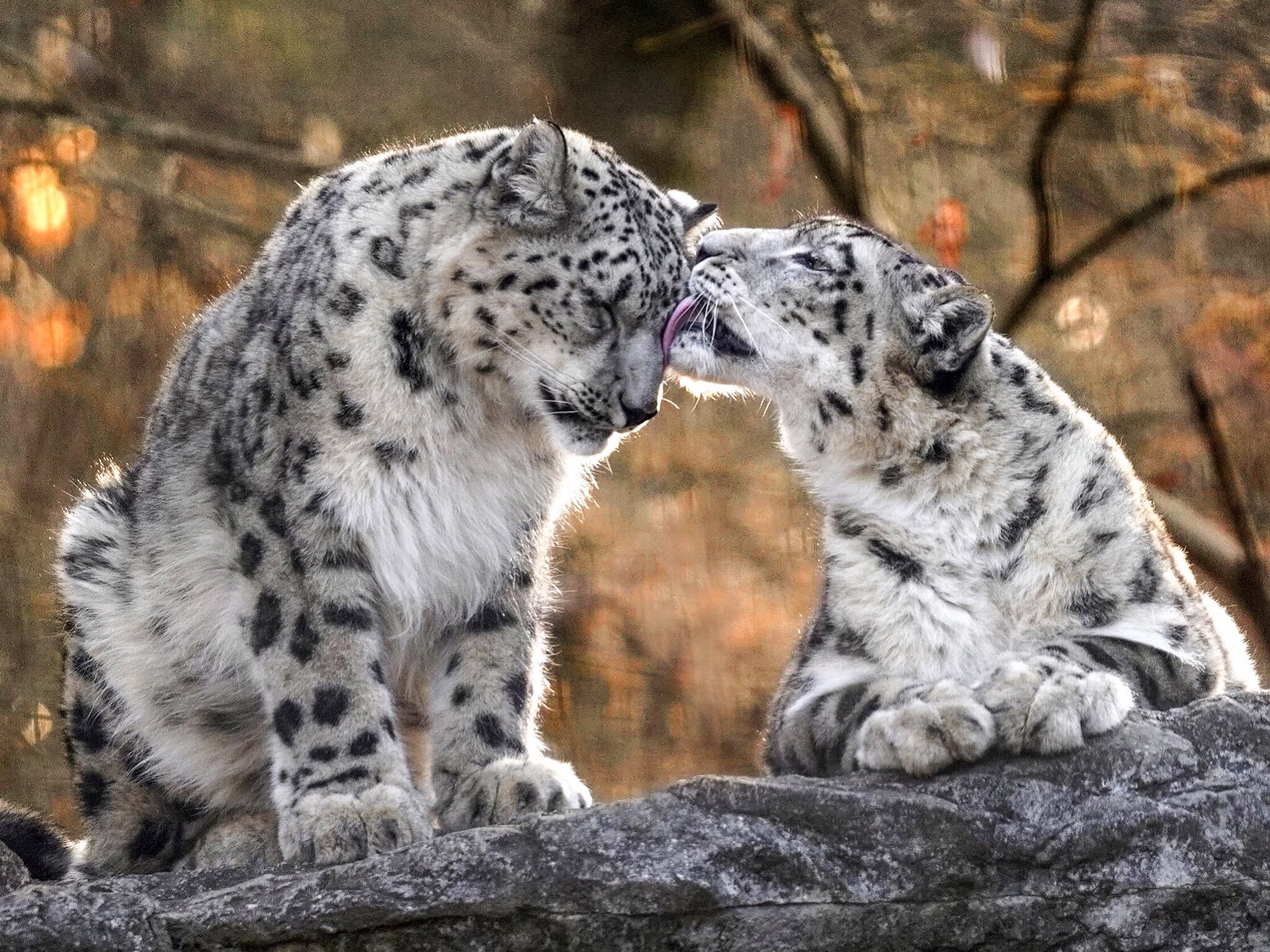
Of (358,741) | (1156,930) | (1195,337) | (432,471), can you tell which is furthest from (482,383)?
(1195,337)

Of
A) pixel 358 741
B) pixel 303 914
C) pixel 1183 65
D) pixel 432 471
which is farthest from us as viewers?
pixel 1183 65

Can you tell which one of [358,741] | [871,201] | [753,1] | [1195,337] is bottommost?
[358,741]

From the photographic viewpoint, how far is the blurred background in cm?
844

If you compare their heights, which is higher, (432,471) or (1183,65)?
(1183,65)

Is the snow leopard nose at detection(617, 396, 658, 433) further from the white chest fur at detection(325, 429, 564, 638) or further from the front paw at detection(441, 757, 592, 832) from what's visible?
the front paw at detection(441, 757, 592, 832)

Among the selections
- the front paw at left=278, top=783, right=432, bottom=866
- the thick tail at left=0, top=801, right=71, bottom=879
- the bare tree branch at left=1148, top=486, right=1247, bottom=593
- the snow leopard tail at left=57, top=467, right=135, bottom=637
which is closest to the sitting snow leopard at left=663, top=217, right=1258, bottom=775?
the front paw at left=278, top=783, right=432, bottom=866

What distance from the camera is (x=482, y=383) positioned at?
480 cm

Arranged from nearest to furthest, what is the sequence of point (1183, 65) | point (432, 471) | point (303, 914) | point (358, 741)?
point (303, 914) < point (358, 741) < point (432, 471) < point (1183, 65)

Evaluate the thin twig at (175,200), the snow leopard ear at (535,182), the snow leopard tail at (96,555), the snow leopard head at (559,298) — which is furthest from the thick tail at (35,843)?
the thin twig at (175,200)

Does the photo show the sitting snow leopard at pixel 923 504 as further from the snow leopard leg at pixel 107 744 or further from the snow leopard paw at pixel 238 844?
the snow leopard leg at pixel 107 744

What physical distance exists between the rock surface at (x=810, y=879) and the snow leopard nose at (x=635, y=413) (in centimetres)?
115

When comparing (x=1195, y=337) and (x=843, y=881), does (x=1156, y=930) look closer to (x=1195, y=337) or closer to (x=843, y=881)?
(x=843, y=881)

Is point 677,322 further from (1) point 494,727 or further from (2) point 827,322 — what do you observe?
(1) point 494,727

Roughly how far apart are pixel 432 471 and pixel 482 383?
0.26m
